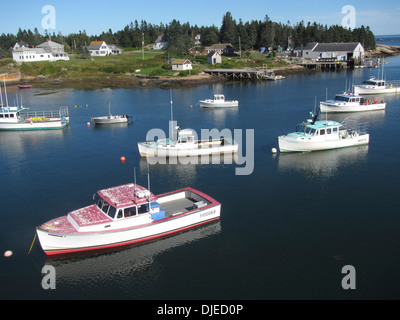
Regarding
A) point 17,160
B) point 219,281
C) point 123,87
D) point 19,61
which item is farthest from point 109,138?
point 19,61

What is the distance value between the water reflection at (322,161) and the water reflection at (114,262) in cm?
1569

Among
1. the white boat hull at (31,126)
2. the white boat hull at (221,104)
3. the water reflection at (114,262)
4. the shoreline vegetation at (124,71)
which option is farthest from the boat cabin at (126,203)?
the shoreline vegetation at (124,71)

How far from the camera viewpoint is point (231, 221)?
27016mm

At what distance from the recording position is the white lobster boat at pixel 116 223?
2277cm

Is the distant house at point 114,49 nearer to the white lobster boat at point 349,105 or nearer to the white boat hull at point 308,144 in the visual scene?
the white lobster boat at point 349,105

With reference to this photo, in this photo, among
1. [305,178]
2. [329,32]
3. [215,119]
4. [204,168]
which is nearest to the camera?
[305,178]

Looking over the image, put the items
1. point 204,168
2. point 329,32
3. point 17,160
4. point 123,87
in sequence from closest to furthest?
point 204,168, point 17,160, point 123,87, point 329,32

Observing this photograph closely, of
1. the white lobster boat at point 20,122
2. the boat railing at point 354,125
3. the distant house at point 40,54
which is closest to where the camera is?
the boat railing at point 354,125

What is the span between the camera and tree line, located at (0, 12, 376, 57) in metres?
149

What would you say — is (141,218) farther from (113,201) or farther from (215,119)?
(215,119)

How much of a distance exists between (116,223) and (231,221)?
8396 mm

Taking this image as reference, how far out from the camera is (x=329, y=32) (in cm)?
16500

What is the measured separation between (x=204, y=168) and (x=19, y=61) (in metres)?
112

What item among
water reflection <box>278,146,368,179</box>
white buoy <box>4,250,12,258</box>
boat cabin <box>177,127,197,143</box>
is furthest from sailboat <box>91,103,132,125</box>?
white buoy <box>4,250,12,258</box>
